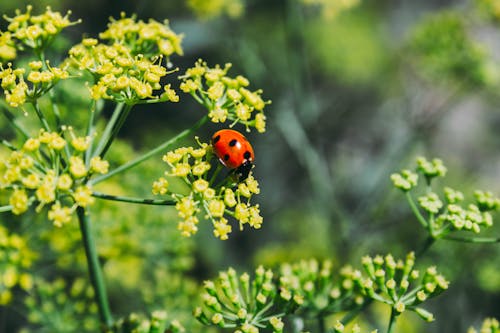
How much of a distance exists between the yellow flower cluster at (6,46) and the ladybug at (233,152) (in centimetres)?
74

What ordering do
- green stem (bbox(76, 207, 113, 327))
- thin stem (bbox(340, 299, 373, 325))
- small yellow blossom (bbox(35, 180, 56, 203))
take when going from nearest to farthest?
small yellow blossom (bbox(35, 180, 56, 203)) → green stem (bbox(76, 207, 113, 327)) → thin stem (bbox(340, 299, 373, 325))

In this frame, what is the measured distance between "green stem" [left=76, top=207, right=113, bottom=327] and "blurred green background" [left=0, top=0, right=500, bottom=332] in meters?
0.76

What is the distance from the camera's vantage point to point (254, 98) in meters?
1.81

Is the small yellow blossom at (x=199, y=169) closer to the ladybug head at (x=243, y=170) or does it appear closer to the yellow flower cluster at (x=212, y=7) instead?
the ladybug head at (x=243, y=170)

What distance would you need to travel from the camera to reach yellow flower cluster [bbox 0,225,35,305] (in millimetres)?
2305

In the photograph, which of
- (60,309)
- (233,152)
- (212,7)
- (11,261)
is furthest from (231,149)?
(212,7)

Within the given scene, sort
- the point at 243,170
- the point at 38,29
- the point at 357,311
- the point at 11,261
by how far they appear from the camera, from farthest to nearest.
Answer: the point at 11,261
the point at 357,311
the point at 243,170
the point at 38,29

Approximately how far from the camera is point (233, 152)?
189 centimetres

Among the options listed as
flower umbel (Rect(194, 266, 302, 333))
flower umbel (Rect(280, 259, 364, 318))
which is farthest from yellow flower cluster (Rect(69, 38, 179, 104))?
flower umbel (Rect(280, 259, 364, 318))

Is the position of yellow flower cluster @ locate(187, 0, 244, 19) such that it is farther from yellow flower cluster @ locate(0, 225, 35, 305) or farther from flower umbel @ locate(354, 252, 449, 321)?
flower umbel @ locate(354, 252, 449, 321)

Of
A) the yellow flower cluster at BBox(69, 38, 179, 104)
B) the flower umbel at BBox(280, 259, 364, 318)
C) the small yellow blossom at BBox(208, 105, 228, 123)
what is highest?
the yellow flower cluster at BBox(69, 38, 179, 104)

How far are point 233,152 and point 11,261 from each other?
1.15 metres

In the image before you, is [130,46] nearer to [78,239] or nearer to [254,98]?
[254,98]

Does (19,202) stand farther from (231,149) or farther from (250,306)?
(250,306)
